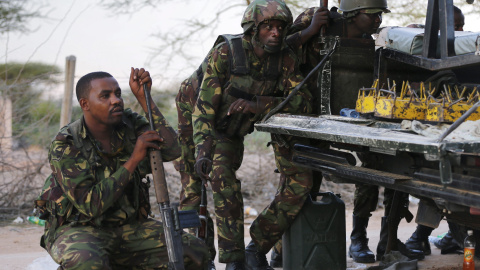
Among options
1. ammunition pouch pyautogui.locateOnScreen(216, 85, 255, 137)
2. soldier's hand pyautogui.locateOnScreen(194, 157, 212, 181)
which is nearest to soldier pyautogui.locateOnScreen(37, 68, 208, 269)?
soldier's hand pyautogui.locateOnScreen(194, 157, 212, 181)

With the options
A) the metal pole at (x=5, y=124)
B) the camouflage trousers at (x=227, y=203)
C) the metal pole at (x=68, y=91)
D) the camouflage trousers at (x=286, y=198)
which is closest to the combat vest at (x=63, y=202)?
the camouflage trousers at (x=227, y=203)

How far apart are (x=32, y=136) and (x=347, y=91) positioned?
16.9 feet

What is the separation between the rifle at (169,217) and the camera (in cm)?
369

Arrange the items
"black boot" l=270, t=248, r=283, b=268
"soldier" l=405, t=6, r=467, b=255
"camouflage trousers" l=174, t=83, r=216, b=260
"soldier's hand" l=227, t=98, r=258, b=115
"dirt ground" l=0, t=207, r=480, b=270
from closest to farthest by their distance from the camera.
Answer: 1. "soldier's hand" l=227, t=98, r=258, b=115
2. "camouflage trousers" l=174, t=83, r=216, b=260
3. "dirt ground" l=0, t=207, r=480, b=270
4. "black boot" l=270, t=248, r=283, b=268
5. "soldier" l=405, t=6, r=467, b=255

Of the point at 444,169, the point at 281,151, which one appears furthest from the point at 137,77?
the point at 444,169

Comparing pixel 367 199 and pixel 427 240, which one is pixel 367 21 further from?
pixel 427 240

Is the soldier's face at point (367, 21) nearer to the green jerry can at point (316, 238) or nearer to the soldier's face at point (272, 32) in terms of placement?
the soldier's face at point (272, 32)

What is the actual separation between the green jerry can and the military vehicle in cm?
40

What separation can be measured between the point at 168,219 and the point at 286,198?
52.7 inches

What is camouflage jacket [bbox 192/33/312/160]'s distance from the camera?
15.8 feet

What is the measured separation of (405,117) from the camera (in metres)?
4.13

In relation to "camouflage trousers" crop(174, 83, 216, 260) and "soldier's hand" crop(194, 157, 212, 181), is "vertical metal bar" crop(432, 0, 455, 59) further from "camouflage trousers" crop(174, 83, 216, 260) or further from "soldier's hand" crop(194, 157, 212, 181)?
"camouflage trousers" crop(174, 83, 216, 260)

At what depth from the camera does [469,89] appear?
463 cm

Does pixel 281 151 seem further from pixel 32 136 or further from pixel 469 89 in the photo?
pixel 32 136
